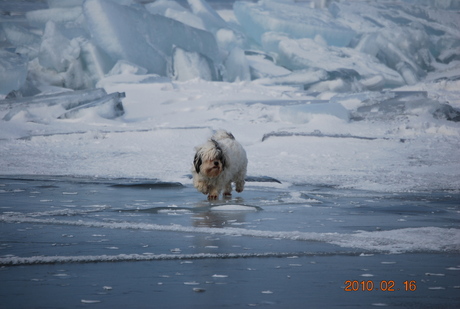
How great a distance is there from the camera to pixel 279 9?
96.6ft

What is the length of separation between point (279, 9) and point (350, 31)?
287 centimetres

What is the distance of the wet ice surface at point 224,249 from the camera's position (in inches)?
138

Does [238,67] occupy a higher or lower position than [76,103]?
higher

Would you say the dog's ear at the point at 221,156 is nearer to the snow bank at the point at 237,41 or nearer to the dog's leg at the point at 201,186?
the dog's leg at the point at 201,186

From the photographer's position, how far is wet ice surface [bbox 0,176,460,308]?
3.51 metres

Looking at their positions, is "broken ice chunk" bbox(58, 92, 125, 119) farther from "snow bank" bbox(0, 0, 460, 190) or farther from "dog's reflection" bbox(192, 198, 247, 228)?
"dog's reflection" bbox(192, 198, 247, 228)

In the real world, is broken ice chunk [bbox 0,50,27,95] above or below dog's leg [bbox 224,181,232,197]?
above

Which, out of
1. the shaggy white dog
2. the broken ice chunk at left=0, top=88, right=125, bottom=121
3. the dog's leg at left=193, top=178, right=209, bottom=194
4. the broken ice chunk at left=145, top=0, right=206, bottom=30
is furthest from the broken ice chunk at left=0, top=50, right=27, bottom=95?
the dog's leg at left=193, top=178, right=209, bottom=194

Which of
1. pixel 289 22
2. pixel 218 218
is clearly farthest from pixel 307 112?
pixel 289 22

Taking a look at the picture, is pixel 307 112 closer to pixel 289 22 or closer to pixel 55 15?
pixel 55 15

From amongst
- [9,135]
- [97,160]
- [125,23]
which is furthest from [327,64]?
[97,160]

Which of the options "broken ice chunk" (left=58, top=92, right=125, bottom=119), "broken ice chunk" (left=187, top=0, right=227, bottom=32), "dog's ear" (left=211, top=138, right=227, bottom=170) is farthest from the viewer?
A: "broken ice chunk" (left=187, top=0, right=227, bottom=32)
